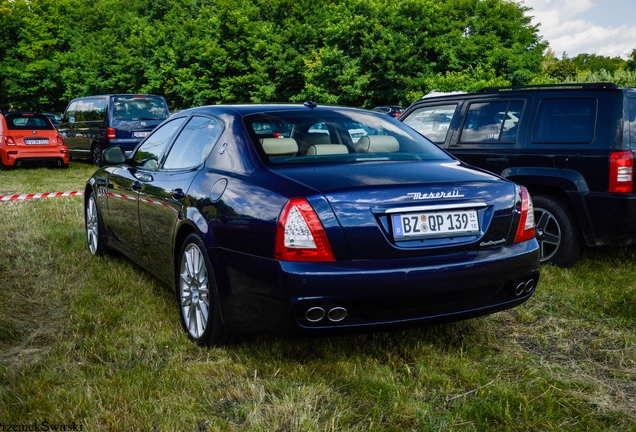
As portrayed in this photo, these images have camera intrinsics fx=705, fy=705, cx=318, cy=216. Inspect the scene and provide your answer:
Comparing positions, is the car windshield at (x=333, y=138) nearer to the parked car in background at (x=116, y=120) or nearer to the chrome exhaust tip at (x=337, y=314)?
the chrome exhaust tip at (x=337, y=314)

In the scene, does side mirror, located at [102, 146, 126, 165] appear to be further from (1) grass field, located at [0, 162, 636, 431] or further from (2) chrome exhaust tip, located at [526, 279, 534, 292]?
(2) chrome exhaust tip, located at [526, 279, 534, 292]

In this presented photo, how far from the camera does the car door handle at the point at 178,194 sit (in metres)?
4.37

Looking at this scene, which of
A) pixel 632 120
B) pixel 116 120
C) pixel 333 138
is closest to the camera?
pixel 333 138

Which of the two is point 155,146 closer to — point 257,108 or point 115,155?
point 115,155

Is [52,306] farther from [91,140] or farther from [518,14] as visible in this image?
[518,14]

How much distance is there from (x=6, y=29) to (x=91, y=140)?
158 ft

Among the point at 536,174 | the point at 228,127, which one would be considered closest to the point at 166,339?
the point at 228,127

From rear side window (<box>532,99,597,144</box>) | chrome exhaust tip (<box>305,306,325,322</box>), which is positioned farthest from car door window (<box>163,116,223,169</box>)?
rear side window (<box>532,99,597,144</box>)

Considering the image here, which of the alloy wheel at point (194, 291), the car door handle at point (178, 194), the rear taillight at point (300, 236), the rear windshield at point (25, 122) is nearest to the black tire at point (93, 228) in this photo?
the car door handle at point (178, 194)

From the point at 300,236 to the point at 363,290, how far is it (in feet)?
1.30

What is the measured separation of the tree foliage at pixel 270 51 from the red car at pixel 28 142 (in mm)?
20325

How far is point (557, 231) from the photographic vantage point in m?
6.36

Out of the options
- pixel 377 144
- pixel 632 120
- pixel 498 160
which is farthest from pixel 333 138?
pixel 632 120

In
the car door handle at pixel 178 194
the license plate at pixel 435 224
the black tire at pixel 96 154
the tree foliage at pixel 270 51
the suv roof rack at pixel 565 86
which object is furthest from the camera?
the tree foliage at pixel 270 51
